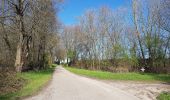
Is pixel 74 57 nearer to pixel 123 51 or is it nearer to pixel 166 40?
pixel 123 51

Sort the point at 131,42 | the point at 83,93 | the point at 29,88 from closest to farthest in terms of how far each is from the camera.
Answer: the point at 83,93, the point at 29,88, the point at 131,42

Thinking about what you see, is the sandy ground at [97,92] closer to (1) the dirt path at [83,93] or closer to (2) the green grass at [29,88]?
(1) the dirt path at [83,93]

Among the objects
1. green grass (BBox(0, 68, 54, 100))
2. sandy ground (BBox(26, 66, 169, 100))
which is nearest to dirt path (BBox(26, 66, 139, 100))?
sandy ground (BBox(26, 66, 169, 100))

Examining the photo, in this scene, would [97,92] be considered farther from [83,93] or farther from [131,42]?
[131,42]

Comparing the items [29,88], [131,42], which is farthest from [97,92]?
[131,42]

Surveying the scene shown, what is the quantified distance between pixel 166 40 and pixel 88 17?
25497 millimetres

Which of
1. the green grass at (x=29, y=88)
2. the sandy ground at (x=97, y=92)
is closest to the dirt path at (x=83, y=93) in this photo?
the sandy ground at (x=97, y=92)

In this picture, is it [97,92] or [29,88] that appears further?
[29,88]

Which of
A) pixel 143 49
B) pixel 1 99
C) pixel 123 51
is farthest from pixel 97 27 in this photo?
pixel 1 99

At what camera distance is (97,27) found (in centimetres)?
6309

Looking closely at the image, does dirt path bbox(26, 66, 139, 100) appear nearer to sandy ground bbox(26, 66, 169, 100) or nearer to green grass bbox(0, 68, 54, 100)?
sandy ground bbox(26, 66, 169, 100)

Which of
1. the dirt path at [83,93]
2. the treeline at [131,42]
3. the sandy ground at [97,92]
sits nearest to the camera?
the dirt path at [83,93]

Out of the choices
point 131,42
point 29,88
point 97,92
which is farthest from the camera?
point 131,42

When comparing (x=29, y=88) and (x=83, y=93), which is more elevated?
(x=29, y=88)
